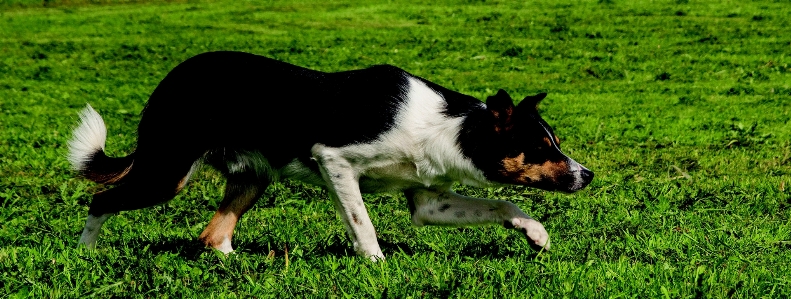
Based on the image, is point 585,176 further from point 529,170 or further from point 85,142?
point 85,142

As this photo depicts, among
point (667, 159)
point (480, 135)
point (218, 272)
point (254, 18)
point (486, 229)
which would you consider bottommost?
point (254, 18)

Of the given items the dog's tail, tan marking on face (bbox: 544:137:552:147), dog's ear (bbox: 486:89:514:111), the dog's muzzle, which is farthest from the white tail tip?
the dog's muzzle

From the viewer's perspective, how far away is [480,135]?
557cm

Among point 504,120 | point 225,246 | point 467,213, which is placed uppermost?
point 504,120

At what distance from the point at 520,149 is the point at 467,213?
19.1 inches

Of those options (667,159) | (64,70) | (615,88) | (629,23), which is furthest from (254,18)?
(667,159)

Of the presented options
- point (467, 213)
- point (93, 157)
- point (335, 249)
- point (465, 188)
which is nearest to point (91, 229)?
point (93, 157)

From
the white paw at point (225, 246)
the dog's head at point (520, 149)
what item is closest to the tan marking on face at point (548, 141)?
the dog's head at point (520, 149)

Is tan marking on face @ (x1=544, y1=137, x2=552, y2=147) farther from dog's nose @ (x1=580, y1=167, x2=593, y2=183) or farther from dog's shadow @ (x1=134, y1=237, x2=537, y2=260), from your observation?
dog's shadow @ (x1=134, y1=237, x2=537, y2=260)

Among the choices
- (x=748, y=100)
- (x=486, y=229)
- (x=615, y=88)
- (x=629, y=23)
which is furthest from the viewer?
(x=629, y=23)

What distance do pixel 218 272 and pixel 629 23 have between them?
47.2ft

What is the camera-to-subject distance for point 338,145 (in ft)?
18.1

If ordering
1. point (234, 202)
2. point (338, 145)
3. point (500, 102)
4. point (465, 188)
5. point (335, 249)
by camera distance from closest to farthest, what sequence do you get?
point (500, 102), point (338, 145), point (335, 249), point (234, 202), point (465, 188)

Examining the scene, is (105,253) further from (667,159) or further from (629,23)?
(629,23)
